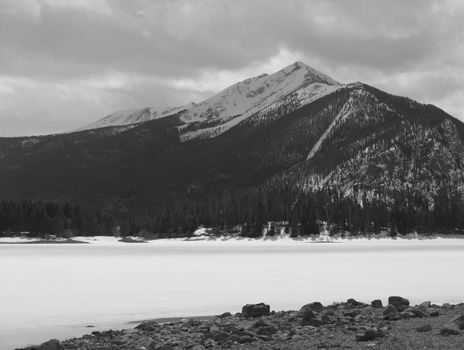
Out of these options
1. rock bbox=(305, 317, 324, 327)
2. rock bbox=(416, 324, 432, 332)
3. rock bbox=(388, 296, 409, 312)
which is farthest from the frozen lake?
rock bbox=(416, 324, 432, 332)

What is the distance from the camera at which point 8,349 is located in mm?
18828

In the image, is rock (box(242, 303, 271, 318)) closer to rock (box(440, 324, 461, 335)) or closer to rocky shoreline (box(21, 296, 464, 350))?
rocky shoreline (box(21, 296, 464, 350))

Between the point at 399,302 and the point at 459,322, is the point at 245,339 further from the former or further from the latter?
the point at 399,302

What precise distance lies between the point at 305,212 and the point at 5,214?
92.6 metres

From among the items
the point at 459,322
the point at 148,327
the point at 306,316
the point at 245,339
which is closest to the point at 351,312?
the point at 306,316

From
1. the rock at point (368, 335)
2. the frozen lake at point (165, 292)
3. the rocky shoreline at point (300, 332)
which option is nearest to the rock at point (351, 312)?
the rocky shoreline at point (300, 332)

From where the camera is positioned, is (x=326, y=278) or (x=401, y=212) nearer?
(x=326, y=278)

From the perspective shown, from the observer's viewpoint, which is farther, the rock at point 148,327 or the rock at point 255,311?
the rock at point 255,311

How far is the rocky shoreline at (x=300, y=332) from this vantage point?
56.4ft

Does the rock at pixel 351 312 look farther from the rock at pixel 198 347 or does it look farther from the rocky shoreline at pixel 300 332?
the rock at pixel 198 347

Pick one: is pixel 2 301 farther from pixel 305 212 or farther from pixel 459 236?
pixel 459 236

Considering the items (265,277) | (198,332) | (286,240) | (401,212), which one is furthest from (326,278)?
(401,212)

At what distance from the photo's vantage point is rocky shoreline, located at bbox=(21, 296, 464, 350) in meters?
17.2

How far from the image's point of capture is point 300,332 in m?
19.6
